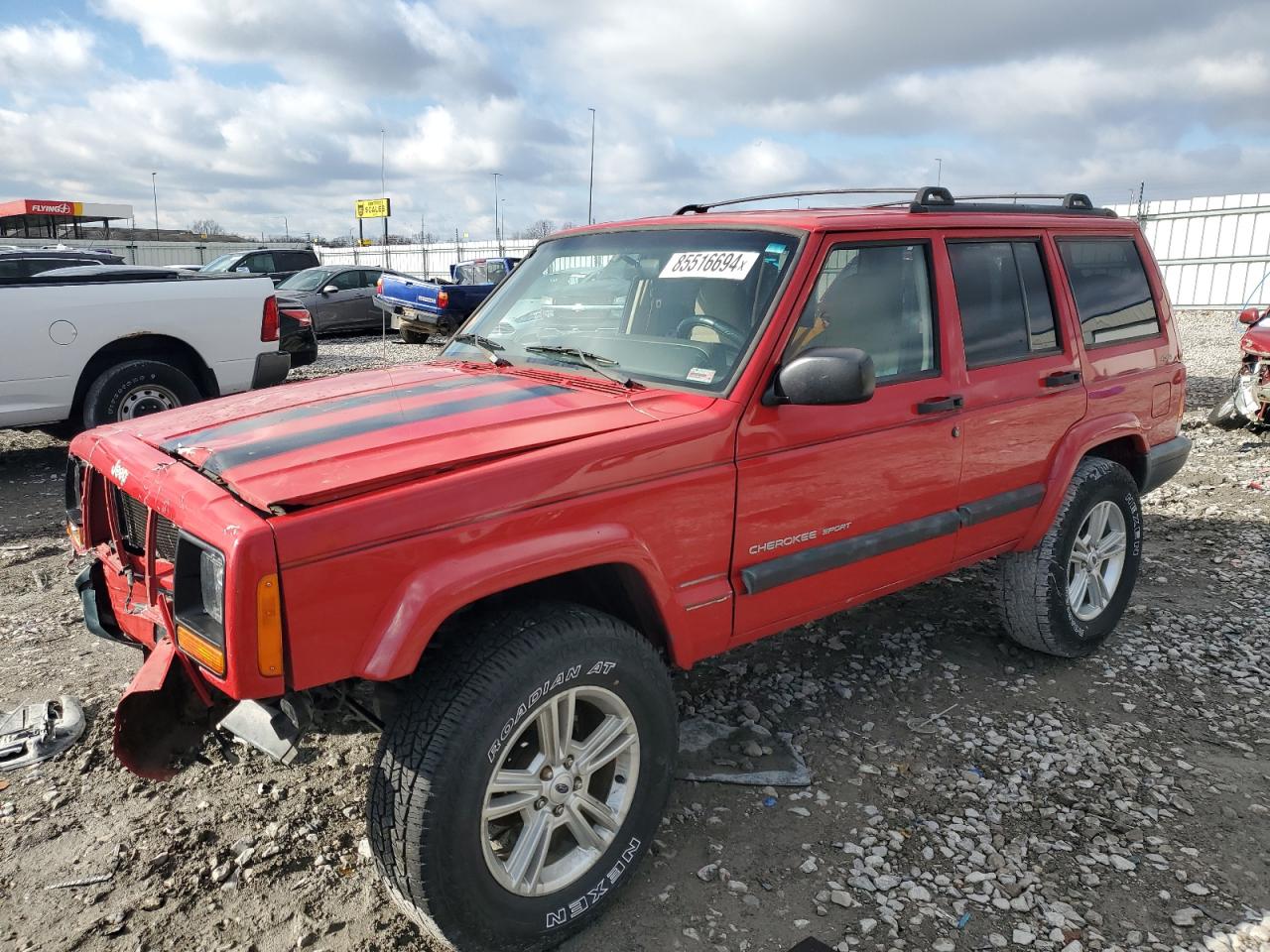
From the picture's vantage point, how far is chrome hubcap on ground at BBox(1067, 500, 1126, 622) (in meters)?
4.29

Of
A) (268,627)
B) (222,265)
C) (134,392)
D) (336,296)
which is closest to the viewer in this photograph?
(268,627)

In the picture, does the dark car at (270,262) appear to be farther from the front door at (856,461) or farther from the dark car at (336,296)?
the front door at (856,461)

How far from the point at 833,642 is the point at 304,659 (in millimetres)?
2984

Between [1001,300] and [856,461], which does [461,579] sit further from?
[1001,300]

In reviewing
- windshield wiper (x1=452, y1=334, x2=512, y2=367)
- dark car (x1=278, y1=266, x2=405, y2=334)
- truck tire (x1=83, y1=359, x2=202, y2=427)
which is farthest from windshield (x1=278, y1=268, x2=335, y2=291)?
windshield wiper (x1=452, y1=334, x2=512, y2=367)

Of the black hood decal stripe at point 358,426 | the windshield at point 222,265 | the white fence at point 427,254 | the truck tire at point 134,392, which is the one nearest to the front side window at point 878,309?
the black hood decal stripe at point 358,426

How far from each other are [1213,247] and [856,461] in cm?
2330

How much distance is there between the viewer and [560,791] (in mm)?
2527

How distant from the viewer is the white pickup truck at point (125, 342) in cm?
668

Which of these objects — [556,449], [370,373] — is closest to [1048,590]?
[556,449]

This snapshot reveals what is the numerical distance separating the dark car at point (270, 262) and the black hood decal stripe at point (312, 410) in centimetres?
1629

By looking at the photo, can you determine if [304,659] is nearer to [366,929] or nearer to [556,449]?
[556,449]

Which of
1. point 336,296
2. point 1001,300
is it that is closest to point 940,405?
point 1001,300

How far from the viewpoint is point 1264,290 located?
20.5 meters
